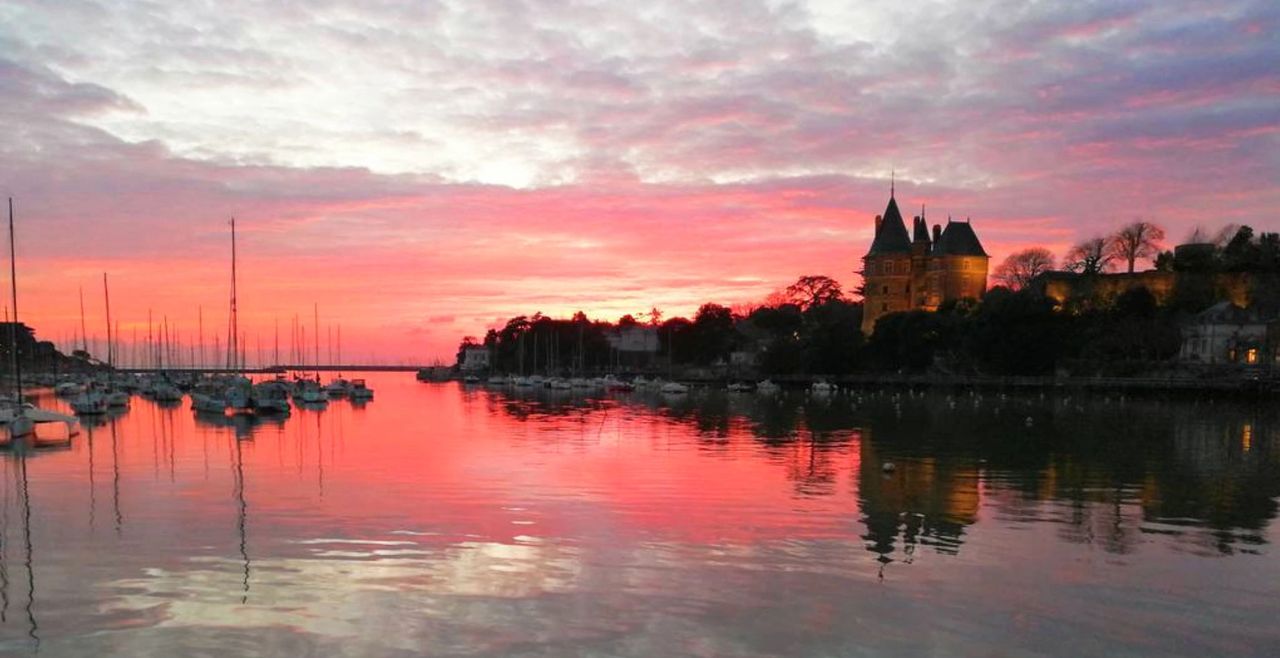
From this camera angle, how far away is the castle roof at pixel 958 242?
399ft

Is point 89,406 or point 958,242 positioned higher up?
point 958,242

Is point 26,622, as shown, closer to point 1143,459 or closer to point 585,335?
point 1143,459

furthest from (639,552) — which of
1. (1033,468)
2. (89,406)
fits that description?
(89,406)

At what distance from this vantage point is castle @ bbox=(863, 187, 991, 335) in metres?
122

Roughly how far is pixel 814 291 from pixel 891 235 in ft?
129

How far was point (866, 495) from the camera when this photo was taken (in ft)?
80.9

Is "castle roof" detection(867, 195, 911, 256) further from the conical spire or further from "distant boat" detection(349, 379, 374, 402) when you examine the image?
"distant boat" detection(349, 379, 374, 402)

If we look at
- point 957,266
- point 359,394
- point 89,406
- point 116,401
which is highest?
point 957,266

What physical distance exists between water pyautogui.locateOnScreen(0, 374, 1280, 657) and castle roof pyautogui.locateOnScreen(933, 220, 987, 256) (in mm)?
87162

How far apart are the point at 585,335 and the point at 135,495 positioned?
156 m

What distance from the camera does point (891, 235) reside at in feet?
424

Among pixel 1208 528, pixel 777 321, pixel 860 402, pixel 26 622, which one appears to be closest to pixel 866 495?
pixel 1208 528

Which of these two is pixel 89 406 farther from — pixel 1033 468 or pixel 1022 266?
pixel 1022 266

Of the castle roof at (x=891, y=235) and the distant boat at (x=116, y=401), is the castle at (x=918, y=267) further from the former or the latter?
the distant boat at (x=116, y=401)
